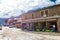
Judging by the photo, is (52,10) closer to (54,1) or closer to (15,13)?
(54,1)

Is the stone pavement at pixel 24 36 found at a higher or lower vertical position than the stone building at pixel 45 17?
lower

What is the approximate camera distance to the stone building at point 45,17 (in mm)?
6355

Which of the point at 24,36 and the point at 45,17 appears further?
the point at 45,17

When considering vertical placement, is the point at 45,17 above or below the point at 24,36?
above

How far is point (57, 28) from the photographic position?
6.21 m

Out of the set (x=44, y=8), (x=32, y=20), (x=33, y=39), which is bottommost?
(x=33, y=39)

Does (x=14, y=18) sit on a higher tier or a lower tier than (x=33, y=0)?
lower

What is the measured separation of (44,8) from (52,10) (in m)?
0.38

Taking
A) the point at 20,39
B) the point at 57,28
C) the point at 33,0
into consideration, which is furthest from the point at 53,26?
the point at 20,39

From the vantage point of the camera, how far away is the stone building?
20.9 ft

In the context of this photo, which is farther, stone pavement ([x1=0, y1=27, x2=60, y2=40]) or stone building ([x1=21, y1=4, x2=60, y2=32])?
stone building ([x1=21, y1=4, x2=60, y2=32])

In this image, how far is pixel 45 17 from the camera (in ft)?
22.8

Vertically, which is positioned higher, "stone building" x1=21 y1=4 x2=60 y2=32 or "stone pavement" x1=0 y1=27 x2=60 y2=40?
"stone building" x1=21 y1=4 x2=60 y2=32

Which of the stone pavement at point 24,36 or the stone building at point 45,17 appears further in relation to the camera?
the stone building at point 45,17
